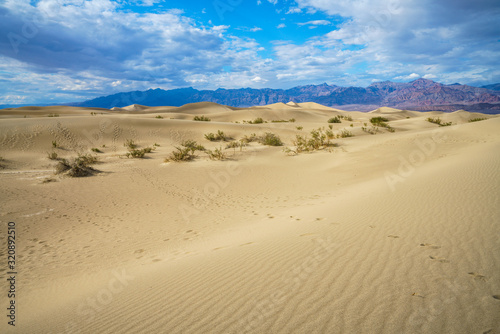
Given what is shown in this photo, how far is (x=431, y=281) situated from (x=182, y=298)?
231cm

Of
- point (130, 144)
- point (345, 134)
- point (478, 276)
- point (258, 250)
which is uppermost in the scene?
point (345, 134)

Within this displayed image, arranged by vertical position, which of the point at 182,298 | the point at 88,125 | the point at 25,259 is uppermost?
the point at 88,125

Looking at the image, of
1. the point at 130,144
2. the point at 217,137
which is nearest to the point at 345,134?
the point at 217,137

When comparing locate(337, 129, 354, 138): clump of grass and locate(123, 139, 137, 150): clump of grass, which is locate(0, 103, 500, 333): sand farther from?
locate(337, 129, 354, 138): clump of grass

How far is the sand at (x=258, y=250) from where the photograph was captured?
1.96m

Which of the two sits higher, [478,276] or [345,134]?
[345,134]

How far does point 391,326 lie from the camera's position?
173 centimetres

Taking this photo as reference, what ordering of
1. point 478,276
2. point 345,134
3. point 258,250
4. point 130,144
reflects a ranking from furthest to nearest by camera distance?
point 345,134 → point 130,144 → point 258,250 → point 478,276

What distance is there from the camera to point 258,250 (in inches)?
137

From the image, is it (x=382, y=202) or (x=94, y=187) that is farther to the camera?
(x=94, y=187)

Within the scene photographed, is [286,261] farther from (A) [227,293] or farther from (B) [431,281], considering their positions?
(B) [431,281]

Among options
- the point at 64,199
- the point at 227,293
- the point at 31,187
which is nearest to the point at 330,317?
the point at 227,293

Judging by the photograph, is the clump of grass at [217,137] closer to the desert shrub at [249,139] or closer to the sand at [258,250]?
the desert shrub at [249,139]

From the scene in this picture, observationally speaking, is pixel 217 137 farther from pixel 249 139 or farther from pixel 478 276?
pixel 478 276
